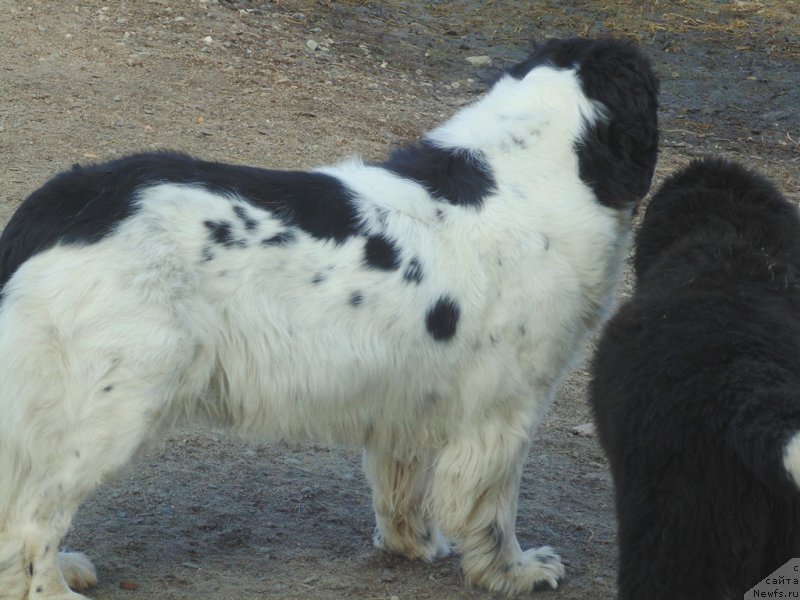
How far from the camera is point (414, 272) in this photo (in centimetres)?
381

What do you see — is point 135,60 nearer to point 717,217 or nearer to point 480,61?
point 480,61

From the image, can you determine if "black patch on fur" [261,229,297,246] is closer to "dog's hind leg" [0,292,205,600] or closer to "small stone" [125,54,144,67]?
"dog's hind leg" [0,292,205,600]

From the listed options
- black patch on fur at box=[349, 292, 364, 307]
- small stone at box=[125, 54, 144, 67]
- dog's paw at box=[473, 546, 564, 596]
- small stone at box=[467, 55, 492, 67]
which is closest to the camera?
black patch on fur at box=[349, 292, 364, 307]

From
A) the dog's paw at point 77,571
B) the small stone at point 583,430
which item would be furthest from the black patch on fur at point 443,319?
the small stone at point 583,430

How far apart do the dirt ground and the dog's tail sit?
1425mm

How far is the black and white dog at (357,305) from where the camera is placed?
3.45m

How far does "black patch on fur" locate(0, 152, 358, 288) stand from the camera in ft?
11.5

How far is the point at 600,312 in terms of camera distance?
4223mm

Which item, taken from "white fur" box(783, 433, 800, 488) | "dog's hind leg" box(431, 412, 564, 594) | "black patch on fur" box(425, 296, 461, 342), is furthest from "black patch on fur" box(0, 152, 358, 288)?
"white fur" box(783, 433, 800, 488)

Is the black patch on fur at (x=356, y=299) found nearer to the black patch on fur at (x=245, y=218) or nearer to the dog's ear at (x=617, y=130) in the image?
the black patch on fur at (x=245, y=218)

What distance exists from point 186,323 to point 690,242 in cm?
A: 179

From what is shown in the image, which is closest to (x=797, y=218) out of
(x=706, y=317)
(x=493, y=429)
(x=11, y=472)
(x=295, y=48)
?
(x=706, y=317)

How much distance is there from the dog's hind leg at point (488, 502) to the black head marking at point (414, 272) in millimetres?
601

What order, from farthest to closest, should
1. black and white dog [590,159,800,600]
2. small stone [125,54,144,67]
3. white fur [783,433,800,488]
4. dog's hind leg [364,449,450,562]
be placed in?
small stone [125,54,144,67]
dog's hind leg [364,449,450,562]
black and white dog [590,159,800,600]
white fur [783,433,800,488]
